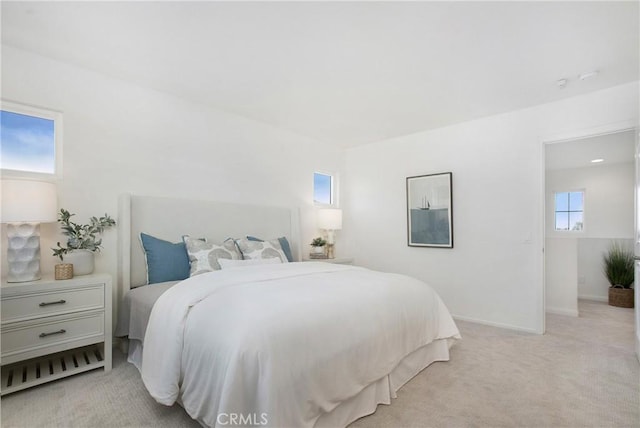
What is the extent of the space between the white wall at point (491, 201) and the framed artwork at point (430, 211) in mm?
85

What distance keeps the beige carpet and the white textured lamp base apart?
76 cm

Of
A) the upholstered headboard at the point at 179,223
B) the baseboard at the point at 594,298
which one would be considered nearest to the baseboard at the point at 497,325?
the upholstered headboard at the point at 179,223

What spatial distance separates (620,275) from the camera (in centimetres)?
477

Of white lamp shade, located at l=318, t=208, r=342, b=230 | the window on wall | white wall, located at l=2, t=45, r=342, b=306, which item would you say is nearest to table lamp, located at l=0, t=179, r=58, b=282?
white wall, located at l=2, t=45, r=342, b=306

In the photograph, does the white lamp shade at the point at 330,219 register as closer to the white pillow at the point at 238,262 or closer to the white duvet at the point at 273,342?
the white pillow at the point at 238,262

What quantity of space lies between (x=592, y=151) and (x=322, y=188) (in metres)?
3.85

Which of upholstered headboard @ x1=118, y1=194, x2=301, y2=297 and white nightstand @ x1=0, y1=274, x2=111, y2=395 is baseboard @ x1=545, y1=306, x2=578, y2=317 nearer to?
upholstered headboard @ x1=118, y1=194, x2=301, y2=297

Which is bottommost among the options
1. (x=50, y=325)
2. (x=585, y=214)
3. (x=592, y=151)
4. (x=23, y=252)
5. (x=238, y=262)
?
(x=50, y=325)

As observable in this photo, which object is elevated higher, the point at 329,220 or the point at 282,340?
the point at 329,220

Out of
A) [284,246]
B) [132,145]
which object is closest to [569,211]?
[284,246]

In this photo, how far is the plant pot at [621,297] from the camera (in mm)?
4543

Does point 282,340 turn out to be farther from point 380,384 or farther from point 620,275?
point 620,275

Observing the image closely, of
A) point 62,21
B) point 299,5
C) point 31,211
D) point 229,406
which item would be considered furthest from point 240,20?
point 229,406

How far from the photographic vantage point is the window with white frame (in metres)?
5.55
